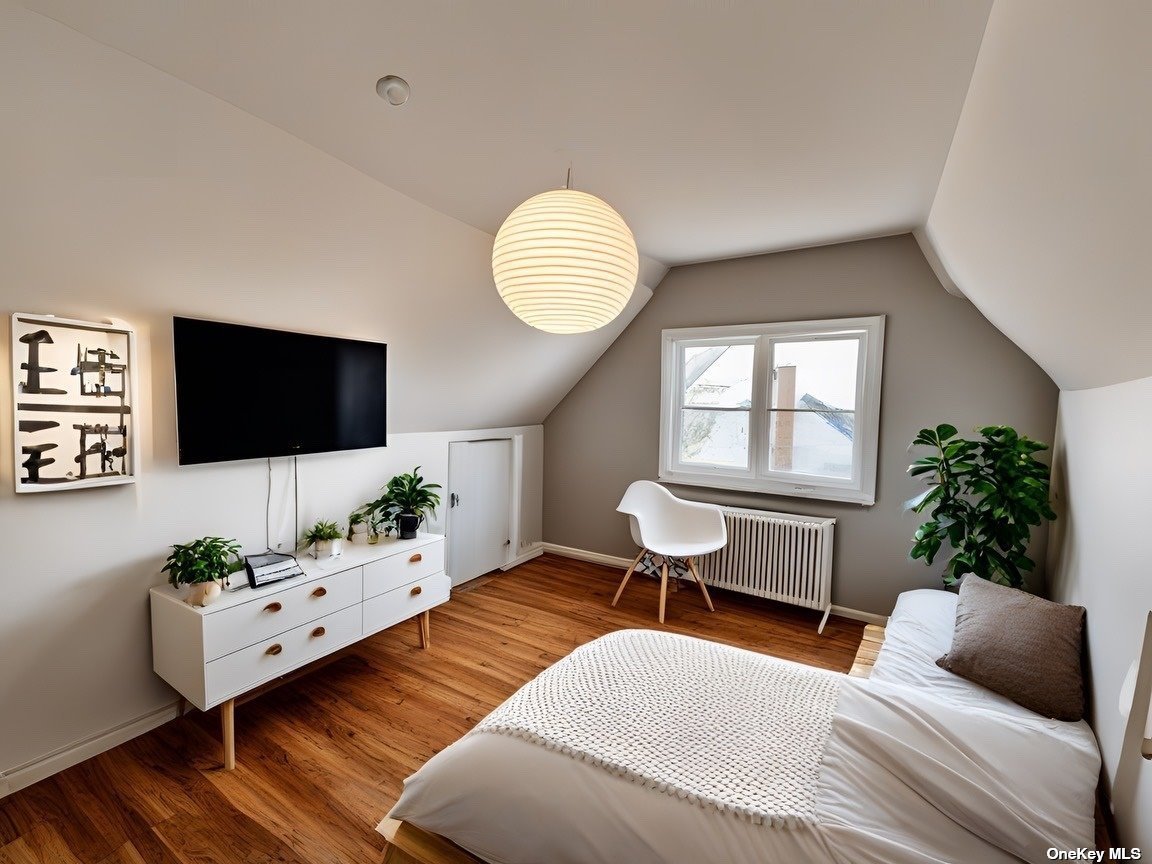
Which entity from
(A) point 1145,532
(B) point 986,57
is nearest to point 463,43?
(B) point 986,57

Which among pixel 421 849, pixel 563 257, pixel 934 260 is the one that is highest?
pixel 934 260

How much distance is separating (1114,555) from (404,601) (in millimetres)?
3027

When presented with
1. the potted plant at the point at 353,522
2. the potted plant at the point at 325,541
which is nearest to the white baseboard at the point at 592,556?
the potted plant at the point at 353,522

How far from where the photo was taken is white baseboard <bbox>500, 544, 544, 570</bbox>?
449 centimetres

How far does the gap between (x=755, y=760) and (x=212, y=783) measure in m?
2.05

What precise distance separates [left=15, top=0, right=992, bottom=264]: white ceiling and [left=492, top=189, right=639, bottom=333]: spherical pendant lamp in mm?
530

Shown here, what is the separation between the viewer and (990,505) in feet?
8.13

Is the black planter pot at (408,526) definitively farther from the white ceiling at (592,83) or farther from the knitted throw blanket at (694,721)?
the white ceiling at (592,83)

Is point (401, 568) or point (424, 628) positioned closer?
point (401, 568)

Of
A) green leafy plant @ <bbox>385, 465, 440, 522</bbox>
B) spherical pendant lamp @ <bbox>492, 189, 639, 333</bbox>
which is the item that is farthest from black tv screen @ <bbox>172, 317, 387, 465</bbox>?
spherical pendant lamp @ <bbox>492, 189, 639, 333</bbox>

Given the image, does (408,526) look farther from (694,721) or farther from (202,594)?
(694,721)

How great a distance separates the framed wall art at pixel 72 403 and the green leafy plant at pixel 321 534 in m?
0.86

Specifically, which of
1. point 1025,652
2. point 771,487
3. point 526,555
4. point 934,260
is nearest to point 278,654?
point 526,555

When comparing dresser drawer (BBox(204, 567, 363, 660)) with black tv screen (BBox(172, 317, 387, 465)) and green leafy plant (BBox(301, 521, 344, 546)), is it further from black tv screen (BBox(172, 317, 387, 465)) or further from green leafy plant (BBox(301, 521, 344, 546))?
black tv screen (BBox(172, 317, 387, 465))
